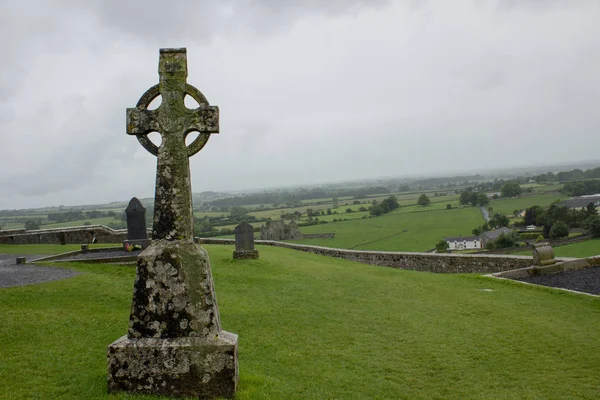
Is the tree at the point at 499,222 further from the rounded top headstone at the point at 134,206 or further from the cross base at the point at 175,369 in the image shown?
the cross base at the point at 175,369

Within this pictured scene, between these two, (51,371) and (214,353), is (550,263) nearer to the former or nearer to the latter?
(214,353)

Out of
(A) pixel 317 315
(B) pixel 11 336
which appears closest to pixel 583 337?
(A) pixel 317 315

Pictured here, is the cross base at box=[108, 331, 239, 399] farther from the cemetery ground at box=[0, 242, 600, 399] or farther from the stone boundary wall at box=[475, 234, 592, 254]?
the stone boundary wall at box=[475, 234, 592, 254]

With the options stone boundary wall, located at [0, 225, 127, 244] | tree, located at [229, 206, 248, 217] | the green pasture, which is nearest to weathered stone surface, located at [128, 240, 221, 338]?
stone boundary wall, located at [0, 225, 127, 244]

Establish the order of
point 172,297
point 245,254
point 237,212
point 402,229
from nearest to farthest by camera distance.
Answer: point 172,297 → point 245,254 → point 402,229 → point 237,212

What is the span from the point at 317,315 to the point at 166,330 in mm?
5184

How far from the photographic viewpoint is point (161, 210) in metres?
5.47

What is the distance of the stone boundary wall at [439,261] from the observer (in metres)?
17.6

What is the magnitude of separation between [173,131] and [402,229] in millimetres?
46440

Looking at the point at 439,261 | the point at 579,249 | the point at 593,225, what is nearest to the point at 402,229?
the point at 593,225

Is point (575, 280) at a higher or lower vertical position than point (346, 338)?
lower

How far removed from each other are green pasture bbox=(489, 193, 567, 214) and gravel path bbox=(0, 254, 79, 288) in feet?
171

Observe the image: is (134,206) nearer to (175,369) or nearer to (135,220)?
(135,220)

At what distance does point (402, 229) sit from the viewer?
50094mm
